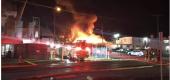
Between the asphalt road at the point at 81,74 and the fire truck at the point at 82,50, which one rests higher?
the fire truck at the point at 82,50

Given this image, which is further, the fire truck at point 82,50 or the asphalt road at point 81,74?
the fire truck at point 82,50

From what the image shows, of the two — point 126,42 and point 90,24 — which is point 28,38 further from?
point 126,42

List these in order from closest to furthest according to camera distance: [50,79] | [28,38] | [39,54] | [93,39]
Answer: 1. [50,79]
2. [39,54]
3. [93,39]
4. [28,38]

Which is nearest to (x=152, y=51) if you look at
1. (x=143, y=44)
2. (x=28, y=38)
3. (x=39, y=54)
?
(x=39, y=54)

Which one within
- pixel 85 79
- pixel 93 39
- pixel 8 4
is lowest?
pixel 85 79

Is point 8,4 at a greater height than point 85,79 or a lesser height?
greater

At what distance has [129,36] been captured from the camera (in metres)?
92.4

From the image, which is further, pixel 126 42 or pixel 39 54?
pixel 126 42

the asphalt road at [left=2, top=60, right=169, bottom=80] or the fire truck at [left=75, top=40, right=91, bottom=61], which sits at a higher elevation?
the fire truck at [left=75, top=40, right=91, bottom=61]

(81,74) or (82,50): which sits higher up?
(82,50)

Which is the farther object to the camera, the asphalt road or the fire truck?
the fire truck

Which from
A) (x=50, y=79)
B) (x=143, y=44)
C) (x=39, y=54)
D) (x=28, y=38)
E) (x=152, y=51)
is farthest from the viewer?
(x=143, y=44)

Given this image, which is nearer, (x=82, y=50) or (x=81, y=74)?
(x=81, y=74)

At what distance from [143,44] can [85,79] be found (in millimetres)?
76642
